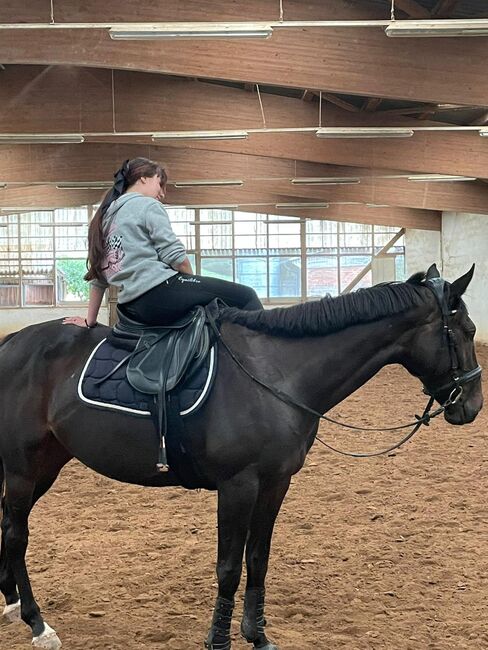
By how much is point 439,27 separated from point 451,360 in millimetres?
3215

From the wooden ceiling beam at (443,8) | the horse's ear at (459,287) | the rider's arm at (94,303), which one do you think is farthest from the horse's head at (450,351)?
the wooden ceiling beam at (443,8)

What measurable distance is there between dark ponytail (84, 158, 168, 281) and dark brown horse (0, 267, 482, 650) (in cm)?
40

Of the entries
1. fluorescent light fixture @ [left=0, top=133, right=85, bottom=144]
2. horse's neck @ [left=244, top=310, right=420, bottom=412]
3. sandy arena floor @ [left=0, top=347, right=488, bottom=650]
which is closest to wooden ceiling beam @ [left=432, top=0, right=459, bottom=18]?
sandy arena floor @ [left=0, top=347, right=488, bottom=650]

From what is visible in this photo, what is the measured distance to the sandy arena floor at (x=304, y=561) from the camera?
2.98 m

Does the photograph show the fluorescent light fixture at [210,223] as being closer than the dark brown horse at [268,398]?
No

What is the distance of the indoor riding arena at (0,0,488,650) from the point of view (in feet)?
8.82

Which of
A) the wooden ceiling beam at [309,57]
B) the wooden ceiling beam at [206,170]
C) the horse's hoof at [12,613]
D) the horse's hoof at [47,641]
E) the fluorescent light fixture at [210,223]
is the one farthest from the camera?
the fluorescent light fixture at [210,223]

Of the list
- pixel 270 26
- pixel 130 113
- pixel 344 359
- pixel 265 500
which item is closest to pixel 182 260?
pixel 344 359

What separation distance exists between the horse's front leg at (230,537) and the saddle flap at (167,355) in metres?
0.45

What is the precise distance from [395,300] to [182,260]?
0.85 metres

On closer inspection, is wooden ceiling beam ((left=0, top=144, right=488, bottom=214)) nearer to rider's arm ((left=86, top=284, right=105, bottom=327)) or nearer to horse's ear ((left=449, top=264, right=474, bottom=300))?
rider's arm ((left=86, top=284, right=105, bottom=327))

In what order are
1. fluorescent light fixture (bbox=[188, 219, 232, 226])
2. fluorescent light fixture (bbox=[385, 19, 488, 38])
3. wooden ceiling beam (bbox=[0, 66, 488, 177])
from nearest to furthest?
fluorescent light fixture (bbox=[385, 19, 488, 38]) < wooden ceiling beam (bbox=[0, 66, 488, 177]) < fluorescent light fixture (bbox=[188, 219, 232, 226])

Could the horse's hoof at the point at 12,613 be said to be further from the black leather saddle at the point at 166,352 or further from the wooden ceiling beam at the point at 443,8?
the wooden ceiling beam at the point at 443,8

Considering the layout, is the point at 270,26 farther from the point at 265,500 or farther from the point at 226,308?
the point at 265,500
